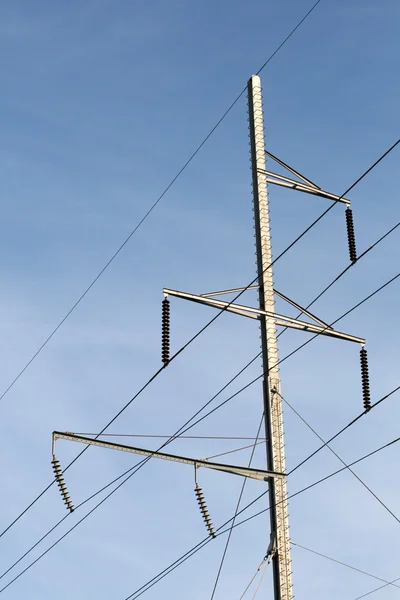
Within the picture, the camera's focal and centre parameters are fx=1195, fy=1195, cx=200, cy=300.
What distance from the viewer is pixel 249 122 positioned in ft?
89.5

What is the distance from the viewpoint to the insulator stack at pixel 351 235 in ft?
73.8

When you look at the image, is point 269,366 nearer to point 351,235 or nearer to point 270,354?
point 270,354

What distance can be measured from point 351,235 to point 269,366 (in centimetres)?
308

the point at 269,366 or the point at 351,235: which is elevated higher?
the point at 351,235

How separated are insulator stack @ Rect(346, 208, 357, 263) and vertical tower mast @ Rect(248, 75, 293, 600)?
1.78m

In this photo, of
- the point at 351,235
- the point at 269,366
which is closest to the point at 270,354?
the point at 269,366

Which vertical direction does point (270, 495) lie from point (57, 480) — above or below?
below

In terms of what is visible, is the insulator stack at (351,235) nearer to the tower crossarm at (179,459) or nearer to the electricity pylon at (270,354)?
the electricity pylon at (270,354)

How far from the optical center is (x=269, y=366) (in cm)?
2397

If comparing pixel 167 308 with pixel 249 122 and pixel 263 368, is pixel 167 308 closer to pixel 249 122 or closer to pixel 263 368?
pixel 263 368

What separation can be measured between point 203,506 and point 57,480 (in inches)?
155

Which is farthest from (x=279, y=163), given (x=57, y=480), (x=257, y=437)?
(x=57, y=480)

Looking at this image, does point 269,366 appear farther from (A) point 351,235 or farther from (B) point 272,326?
(A) point 351,235

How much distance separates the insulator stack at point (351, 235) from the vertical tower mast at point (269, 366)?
1.78 meters
